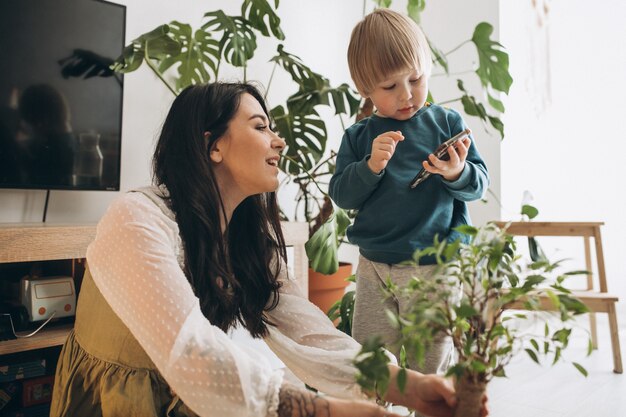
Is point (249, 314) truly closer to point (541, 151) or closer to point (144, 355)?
point (144, 355)

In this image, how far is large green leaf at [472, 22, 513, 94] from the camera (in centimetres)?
214

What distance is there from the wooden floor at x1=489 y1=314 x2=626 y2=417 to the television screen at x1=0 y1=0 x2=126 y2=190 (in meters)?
1.69

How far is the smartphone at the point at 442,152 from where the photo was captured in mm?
1162

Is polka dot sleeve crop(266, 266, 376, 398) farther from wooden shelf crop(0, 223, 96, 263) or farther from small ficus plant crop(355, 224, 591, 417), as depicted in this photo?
wooden shelf crop(0, 223, 96, 263)

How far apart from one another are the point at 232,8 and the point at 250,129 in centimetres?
190

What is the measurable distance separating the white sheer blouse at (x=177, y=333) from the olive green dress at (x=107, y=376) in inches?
5.7

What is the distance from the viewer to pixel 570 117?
137 inches

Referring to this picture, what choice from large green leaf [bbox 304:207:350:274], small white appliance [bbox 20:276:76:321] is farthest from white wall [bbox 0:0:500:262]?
large green leaf [bbox 304:207:350:274]

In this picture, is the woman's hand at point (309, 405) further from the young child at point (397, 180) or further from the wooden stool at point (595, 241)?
the wooden stool at point (595, 241)

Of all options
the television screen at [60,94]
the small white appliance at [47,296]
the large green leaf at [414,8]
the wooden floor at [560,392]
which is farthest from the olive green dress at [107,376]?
the large green leaf at [414,8]

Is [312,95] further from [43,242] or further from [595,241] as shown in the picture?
[595,241]

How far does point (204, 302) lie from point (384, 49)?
698 millimetres

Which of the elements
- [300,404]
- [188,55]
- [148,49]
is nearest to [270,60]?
[188,55]

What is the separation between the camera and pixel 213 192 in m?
1.07
